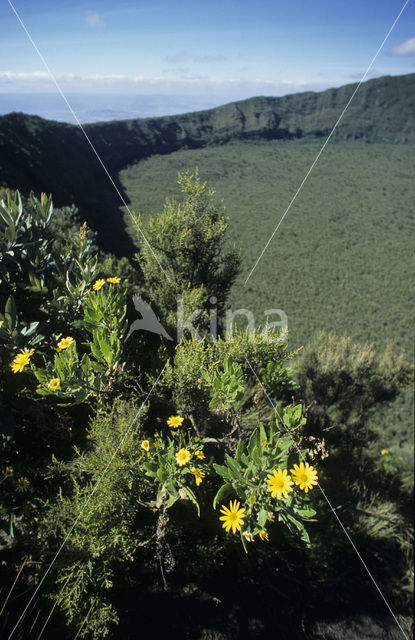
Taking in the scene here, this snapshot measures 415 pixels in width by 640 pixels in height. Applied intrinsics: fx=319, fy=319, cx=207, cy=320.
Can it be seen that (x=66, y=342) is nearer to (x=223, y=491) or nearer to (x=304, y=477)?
(x=223, y=491)

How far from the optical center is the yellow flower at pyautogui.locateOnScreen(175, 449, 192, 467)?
8.90 feet

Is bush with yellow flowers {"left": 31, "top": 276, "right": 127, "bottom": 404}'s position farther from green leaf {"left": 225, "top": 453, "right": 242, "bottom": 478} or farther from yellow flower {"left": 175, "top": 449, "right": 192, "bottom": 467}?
green leaf {"left": 225, "top": 453, "right": 242, "bottom": 478}

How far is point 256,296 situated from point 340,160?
3439 centimetres

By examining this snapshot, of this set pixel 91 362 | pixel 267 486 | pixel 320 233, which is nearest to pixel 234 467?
pixel 267 486

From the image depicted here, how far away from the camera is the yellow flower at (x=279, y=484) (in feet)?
7.23

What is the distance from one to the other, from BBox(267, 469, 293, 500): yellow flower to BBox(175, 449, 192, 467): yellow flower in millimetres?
753

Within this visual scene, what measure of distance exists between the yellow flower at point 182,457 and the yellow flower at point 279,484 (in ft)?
2.47

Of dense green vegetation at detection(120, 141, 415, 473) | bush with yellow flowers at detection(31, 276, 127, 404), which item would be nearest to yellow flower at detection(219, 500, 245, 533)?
bush with yellow flowers at detection(31, 276, 127, 404)

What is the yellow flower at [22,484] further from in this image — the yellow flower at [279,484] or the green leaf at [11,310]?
the yellow flower at [279,484]

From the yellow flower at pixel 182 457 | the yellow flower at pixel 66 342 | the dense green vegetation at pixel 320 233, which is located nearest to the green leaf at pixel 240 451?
the yellow flower at pixel 182 457

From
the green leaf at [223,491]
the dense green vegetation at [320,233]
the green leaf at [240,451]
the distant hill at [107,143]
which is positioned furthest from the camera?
the distant hill at [107,143]

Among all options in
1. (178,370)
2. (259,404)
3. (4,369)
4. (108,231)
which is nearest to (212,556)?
(259,404)

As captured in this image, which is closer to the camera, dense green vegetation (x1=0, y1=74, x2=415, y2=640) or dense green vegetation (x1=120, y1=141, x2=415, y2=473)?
dense green vegetation (x1=0, y1=74, x2=415, y2=640)

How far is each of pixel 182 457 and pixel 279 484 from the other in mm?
884
